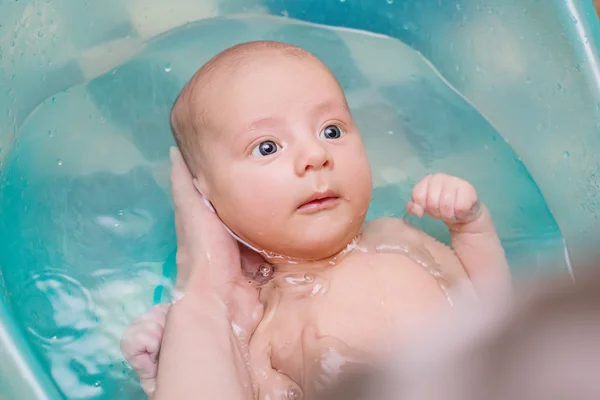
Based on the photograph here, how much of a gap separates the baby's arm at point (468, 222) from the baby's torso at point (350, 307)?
0.03 metres

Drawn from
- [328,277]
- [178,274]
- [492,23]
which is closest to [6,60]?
[178,274]

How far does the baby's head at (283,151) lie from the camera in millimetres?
1053

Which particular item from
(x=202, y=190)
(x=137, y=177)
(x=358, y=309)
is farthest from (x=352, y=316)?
(x=137, y=177)

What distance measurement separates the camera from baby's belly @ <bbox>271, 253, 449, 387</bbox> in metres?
1.03

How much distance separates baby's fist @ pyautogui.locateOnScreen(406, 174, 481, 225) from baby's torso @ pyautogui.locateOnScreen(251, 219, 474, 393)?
81 millimetres

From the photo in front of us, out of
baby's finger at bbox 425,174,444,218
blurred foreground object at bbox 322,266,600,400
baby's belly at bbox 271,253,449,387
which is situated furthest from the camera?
baby's finger at bbox 425,174,444,218

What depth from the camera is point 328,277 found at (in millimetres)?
1125

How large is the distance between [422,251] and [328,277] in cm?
18

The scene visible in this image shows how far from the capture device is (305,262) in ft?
3.80

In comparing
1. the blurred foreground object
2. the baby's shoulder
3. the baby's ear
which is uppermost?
the blurred foreground object

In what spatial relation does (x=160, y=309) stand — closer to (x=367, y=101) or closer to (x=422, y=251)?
(x=422, y=251)

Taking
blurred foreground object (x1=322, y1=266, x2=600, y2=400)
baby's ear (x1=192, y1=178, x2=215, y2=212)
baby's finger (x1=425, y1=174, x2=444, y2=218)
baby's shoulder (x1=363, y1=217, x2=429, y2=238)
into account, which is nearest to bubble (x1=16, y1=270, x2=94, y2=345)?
baby's ear (x1=192, y1=178, x2=215, y2=212)

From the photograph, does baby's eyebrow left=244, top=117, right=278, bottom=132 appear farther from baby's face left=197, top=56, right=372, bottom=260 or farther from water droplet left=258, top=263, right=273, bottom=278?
water droplet left=258, top=263, right=273, bottom=278

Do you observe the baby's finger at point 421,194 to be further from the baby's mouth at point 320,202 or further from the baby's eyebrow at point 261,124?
the baby's eyebrow at point 261,124
